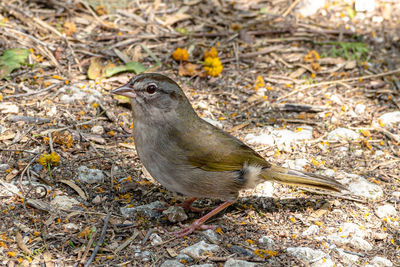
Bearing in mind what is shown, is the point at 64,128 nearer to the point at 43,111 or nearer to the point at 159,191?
the point at 43,111

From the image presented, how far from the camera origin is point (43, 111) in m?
5.72

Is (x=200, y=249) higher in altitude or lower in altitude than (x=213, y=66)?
lower

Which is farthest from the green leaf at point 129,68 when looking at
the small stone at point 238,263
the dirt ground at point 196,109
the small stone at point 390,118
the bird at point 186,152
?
the small stone at point 238,263

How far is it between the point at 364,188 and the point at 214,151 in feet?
5.61

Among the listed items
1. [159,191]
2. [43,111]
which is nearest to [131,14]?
[43,111]

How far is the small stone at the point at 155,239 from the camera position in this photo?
434 cm

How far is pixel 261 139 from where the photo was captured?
5887 millimetres

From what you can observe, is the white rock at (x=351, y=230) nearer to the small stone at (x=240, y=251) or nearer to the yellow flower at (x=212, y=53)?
the small stone at (x=240, y=251)

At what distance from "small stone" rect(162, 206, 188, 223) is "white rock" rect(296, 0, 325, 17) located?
4.79 metres

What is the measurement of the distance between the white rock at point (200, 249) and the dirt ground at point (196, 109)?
0.09 m

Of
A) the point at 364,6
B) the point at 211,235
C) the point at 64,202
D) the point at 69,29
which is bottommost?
the point at 211,235

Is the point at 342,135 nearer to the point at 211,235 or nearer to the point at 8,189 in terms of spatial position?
the point at 211,235

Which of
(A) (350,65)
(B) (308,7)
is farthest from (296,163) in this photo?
(B) (308,7)

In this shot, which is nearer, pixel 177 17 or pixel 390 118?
pixel 390 118
